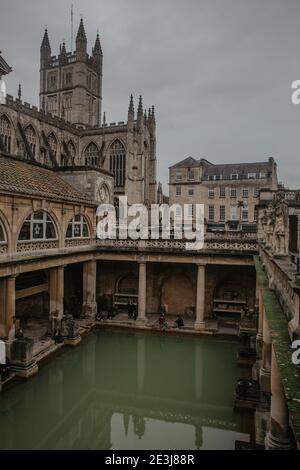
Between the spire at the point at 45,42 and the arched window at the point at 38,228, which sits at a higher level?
the spire at the point at 45,42

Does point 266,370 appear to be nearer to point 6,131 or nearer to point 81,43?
point 6,131

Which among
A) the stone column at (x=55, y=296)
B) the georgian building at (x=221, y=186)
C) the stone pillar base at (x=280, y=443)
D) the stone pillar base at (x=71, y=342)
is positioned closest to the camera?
the stone pillar base at (x=280, y=443)

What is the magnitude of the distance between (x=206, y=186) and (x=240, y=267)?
40.7 meters

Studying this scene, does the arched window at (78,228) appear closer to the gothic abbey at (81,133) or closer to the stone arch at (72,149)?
the gothic abbey at (81,133)

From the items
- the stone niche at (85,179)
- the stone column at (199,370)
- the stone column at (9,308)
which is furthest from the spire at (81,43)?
the stone column at (199,370)

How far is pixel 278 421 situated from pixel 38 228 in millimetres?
14738

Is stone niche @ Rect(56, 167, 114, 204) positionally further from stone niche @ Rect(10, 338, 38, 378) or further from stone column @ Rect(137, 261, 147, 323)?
stone niche @ Rect(10, 338, 38, 378)

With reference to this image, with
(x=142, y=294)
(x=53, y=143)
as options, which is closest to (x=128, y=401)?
(x=142, y=294)

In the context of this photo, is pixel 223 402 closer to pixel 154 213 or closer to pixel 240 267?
pixel 240 267

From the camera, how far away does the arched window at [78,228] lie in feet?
73.6

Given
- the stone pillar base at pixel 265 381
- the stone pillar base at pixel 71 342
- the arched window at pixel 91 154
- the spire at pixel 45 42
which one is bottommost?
the stone pillar base at pixel 71 342

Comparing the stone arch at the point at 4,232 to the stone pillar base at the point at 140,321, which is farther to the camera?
the stone pillar base at the point at 140,321

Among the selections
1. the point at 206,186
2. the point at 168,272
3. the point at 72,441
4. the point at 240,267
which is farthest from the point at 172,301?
the point at 206,186

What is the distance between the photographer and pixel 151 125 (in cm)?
6022
